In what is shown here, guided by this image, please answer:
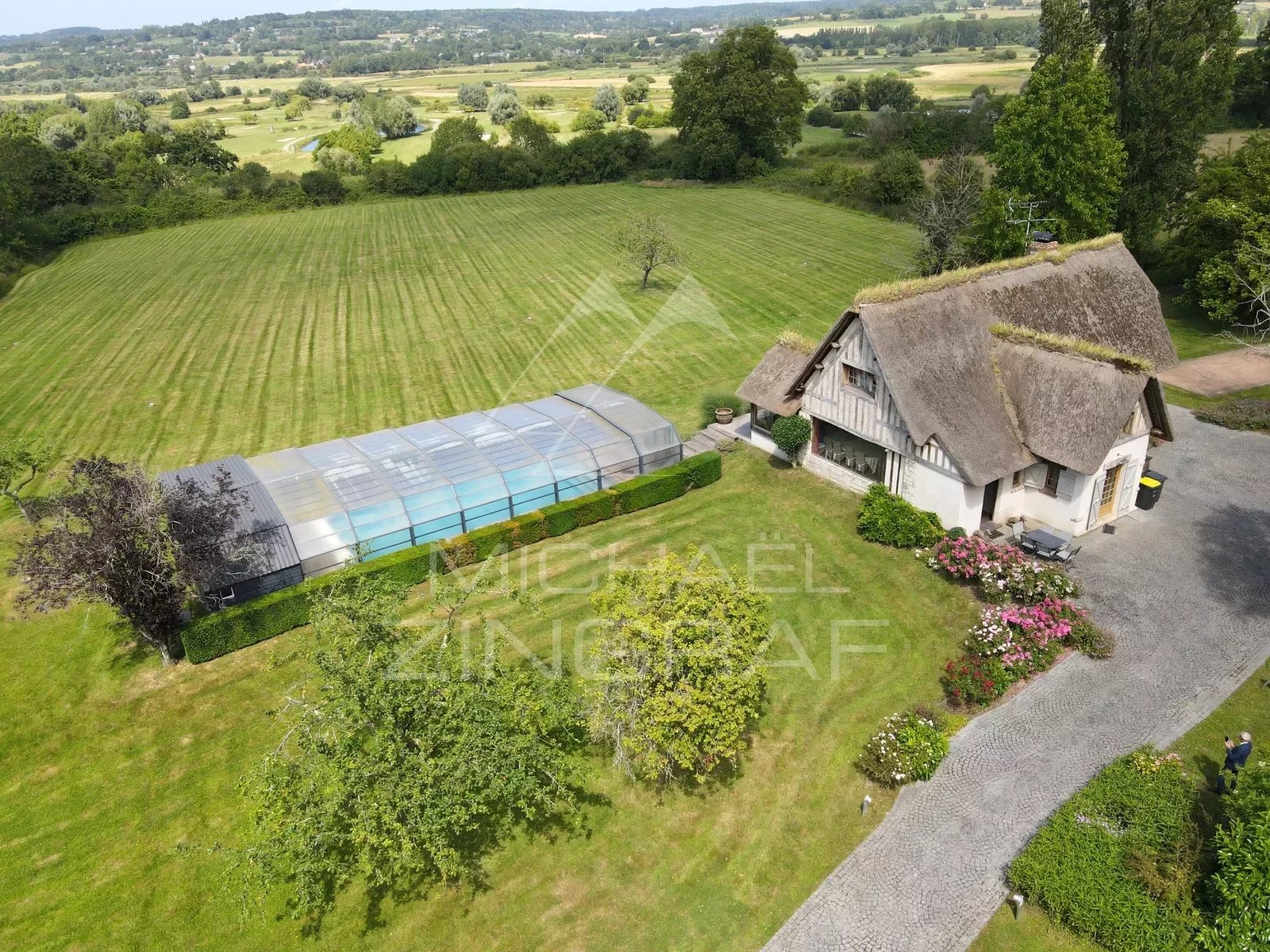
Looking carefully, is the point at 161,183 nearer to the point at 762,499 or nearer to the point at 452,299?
the point at 452,299

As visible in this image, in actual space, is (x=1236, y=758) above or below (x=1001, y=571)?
below

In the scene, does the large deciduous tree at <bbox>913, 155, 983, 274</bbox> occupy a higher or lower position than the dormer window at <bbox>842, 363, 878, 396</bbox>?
higher

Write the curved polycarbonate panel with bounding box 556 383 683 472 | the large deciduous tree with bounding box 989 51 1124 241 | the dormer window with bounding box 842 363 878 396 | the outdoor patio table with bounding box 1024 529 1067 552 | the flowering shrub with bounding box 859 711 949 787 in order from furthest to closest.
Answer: the large deciduous tree with bounding box 989 51 1124 241 → the curved polycarbonate panel with bounding box 556 383 683 472 → the dormer window with bounding box 842 363 878 396 → the outdoor patio table with bounding box 1024 529 1067 552 → the flowering shrub with bounding box 859 711 949 787

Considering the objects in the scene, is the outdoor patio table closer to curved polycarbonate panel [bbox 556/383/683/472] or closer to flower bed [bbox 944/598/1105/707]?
flower bed [bbox 944/598/1105/707]

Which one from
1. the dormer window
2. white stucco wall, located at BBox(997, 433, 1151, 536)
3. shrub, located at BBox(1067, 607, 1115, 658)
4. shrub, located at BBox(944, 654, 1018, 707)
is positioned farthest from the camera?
the dormer window

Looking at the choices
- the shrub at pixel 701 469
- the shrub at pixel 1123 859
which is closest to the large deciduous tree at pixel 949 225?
the shrub at pixel 701 469

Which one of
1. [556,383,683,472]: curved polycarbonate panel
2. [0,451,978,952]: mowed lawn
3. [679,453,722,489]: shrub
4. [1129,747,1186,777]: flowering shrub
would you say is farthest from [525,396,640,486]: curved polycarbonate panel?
[1129,747,1186,777]: flowering shrub

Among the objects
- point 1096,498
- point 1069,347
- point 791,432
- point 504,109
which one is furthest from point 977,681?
point 504,109

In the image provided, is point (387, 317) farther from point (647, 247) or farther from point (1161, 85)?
point (1161, 85)
